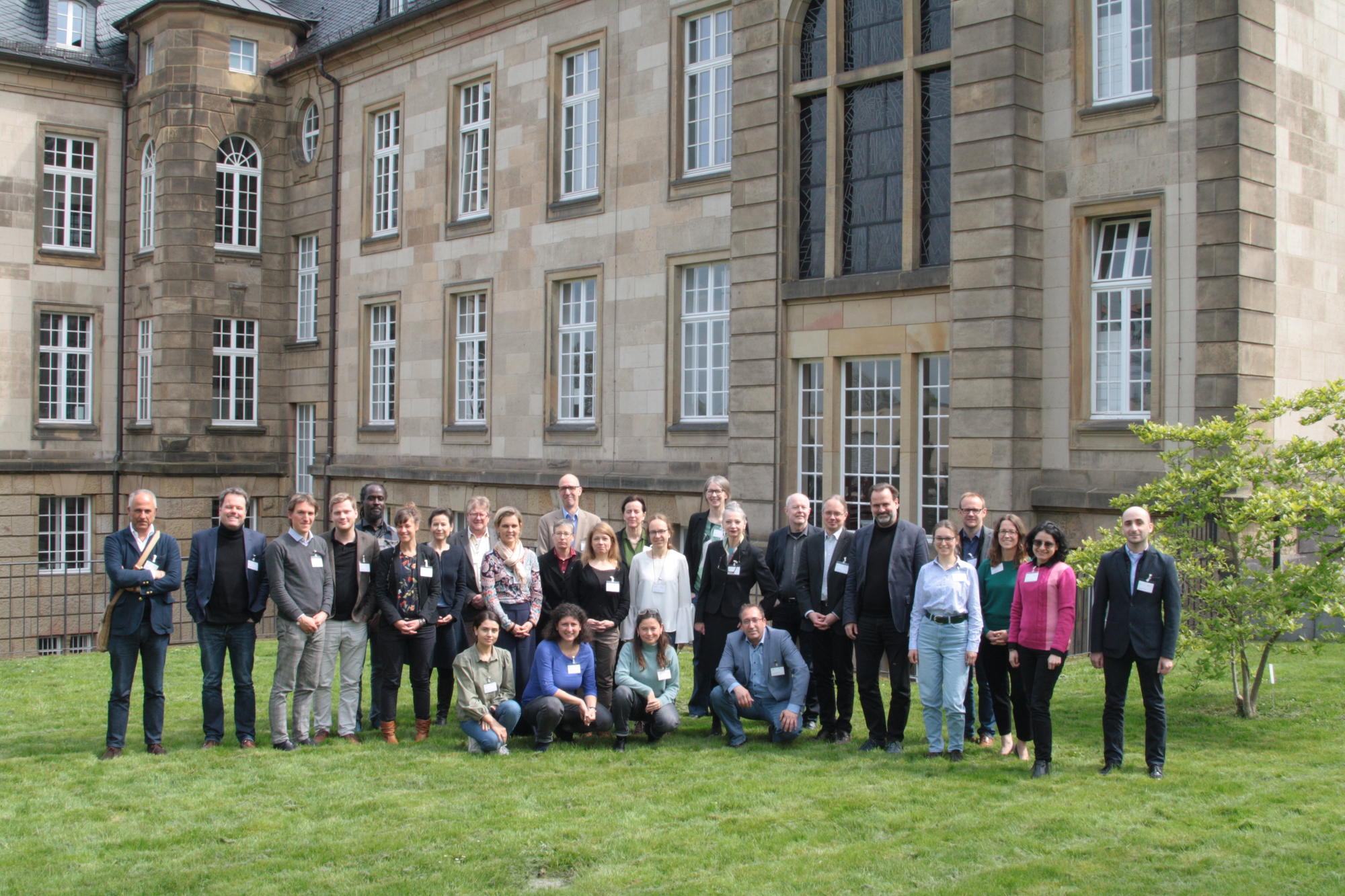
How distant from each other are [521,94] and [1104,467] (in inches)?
531

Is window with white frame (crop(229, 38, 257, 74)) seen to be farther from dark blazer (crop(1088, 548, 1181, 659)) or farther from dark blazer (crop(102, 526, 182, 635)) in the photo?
dark blazer (crop(1088, 548, 1181, 659))

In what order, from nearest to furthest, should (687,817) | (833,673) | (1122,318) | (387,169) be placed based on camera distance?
(687,817), (833,673), (1122,318), (387,169)

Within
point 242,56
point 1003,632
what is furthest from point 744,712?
point 242,56

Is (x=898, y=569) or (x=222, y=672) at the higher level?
(x=898, y=569)

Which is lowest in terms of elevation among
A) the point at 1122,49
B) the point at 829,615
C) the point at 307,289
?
the point at 829,615

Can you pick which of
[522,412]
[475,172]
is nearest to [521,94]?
[475,172]

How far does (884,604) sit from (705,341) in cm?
1081

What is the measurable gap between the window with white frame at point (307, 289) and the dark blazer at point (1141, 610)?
77.5ft

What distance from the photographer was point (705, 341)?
2033 cm

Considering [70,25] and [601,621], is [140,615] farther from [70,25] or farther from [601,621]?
[70,25]

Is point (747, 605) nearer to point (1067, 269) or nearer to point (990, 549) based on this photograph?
point (990, 549)

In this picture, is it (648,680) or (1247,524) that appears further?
(1247,524)

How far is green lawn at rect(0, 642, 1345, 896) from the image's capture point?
704cm

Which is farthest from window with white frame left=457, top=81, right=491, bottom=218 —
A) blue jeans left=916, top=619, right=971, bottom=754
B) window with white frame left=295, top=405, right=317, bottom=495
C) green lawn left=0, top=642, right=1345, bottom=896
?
blue jeans left=916, top=619, right=971, bottom=754
